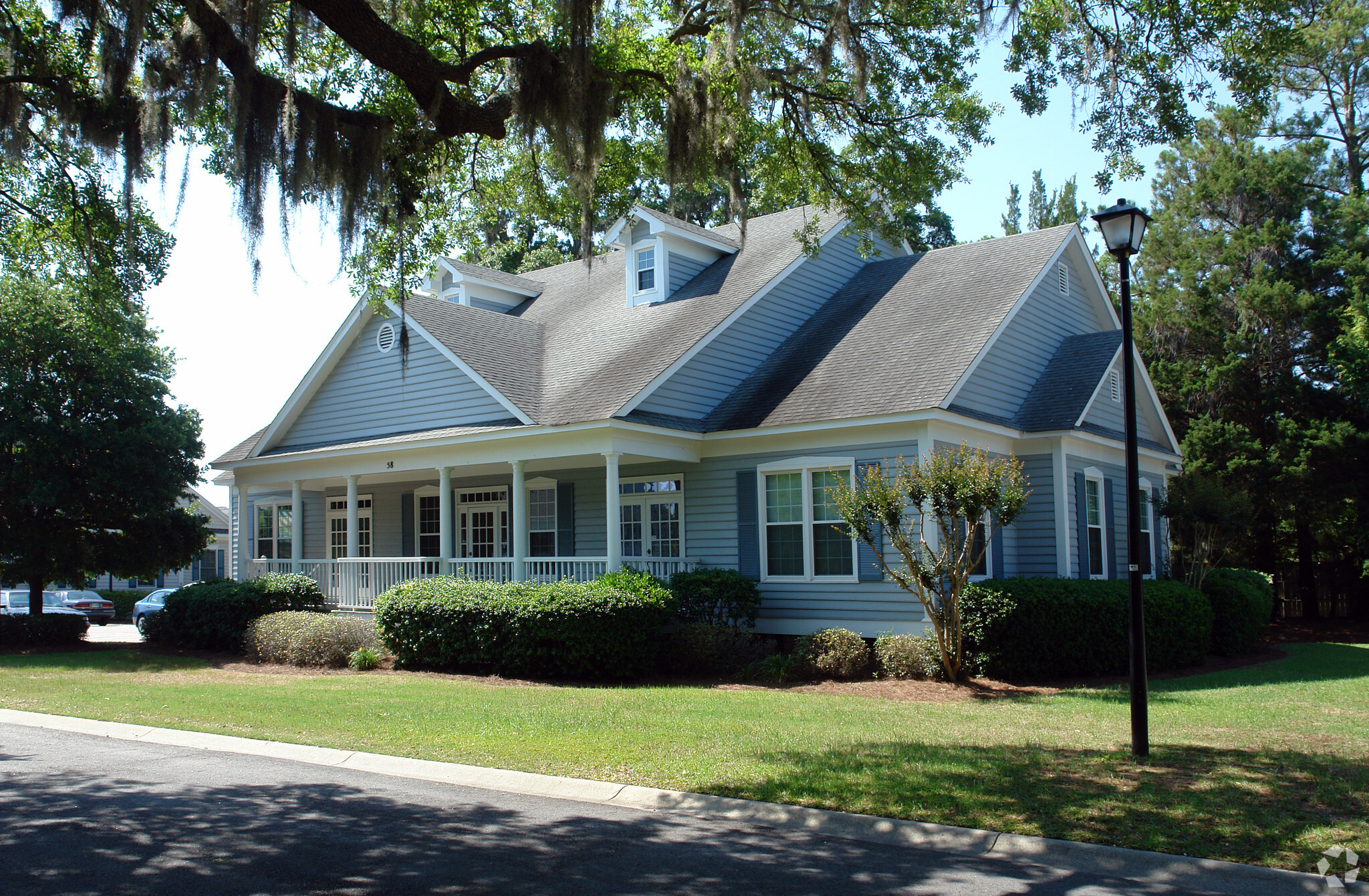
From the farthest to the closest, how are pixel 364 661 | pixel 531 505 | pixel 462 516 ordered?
pixel 462 516, pixel 531 505, pixel 364 661

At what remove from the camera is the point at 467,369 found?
1753 cm

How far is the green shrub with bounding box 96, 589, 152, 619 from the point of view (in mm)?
38344

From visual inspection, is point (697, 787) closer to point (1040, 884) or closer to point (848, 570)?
point (1040, 884)

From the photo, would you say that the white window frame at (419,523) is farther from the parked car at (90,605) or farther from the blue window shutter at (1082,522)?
the parked car at (90,605)

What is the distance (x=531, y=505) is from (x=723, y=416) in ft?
16.1

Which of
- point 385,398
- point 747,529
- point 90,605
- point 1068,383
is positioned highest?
point 385,398

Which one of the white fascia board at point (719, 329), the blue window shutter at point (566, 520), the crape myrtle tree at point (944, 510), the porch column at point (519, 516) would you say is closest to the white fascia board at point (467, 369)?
the porch column at point (519, 516)

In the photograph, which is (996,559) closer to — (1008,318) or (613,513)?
(1008,318)

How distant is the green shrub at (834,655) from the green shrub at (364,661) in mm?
6588

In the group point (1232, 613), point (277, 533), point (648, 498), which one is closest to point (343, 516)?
point (277, 533)

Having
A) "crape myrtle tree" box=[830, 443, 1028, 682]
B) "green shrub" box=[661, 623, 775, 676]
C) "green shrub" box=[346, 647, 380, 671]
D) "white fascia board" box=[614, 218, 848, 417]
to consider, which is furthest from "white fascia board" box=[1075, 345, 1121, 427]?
"green shrub" box=[346, 647, 380, 671]

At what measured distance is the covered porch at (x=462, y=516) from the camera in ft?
56.1

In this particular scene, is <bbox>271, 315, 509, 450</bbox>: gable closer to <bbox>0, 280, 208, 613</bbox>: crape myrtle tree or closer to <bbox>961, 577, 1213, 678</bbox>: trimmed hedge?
<bbox>0, 280, 208, 613</bbox>: crape myrtle tree

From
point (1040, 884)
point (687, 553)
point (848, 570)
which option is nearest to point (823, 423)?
point (848, 570)
